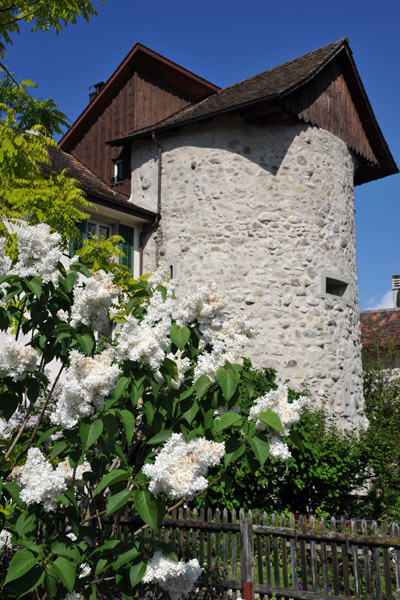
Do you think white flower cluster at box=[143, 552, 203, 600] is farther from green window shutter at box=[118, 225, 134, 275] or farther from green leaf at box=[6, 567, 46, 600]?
green window shutter at box=[118, 225, 134, 275]

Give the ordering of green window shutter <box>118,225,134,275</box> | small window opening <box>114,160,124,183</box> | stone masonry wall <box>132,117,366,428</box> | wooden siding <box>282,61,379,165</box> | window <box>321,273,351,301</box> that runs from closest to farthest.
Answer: stone masonry wall <box>132,117,366,428</box>
window <box>321,273,351,301</box>
wooden siding <box>282,61,379,165</box>
green window shutter <box>118,225,134,275</box>
small window opening <box>114,160,124,183</box>

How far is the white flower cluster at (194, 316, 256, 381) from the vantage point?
3041mm

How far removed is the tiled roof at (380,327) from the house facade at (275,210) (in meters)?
5.34

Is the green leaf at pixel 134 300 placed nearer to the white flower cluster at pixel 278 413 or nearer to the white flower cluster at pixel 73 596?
the white flower cluster at pixel 278 413

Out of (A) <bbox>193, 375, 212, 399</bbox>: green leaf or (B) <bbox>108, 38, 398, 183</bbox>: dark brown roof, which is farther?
(B) <bbox>108, 38, 398, 183</bbox>: dark brown roof

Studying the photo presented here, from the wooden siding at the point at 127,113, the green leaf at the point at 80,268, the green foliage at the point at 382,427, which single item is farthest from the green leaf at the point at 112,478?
the wooden siding at the point at 127,113

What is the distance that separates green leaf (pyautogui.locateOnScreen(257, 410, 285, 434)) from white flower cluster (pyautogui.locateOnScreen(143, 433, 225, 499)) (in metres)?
0.23

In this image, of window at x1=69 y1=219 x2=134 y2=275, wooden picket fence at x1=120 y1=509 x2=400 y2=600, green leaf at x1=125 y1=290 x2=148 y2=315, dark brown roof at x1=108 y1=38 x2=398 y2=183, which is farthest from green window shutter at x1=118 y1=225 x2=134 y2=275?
green leaf at x1=125 y1=290 x2=148 y2=315

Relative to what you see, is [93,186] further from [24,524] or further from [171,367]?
[24,524]

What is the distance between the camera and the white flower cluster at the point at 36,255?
312 centimetres

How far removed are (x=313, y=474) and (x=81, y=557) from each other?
20.3 feet

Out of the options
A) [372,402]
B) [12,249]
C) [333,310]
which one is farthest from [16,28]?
[372,402]

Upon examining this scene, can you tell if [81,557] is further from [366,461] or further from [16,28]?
[366,461]

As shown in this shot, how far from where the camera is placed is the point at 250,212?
11906 mm
